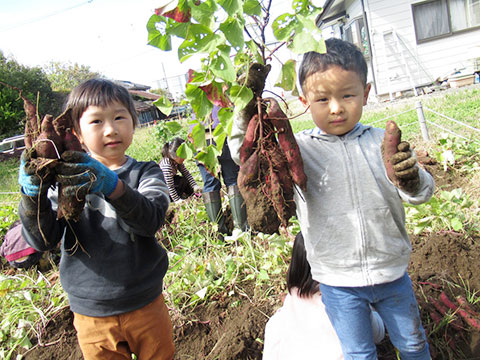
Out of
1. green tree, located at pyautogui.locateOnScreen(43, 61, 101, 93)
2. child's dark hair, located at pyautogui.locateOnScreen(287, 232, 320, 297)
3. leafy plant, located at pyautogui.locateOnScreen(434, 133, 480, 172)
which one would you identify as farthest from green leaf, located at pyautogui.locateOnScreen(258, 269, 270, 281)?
green tree, located at pyautogui.locateOnScreen(43, 61, 101, 93)

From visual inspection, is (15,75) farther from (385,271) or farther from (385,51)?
(385,271)

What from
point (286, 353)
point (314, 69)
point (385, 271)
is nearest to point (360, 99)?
point (314, 69)

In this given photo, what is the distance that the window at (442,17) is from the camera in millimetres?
8781

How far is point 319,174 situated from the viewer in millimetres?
1386

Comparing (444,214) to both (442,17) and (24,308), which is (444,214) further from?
(442,17)

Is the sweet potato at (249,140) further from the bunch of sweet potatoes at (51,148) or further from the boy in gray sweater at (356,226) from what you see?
the bunch of sweet potatoes at (51,148)

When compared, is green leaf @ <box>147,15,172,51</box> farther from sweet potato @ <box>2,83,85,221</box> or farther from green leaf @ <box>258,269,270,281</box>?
green leaf @ <box>258,269,270,281</box>

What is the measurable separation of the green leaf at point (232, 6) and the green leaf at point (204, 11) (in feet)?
0.15

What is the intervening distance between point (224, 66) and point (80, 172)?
2.01ft

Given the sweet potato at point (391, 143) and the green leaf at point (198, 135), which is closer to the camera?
the sweet potato at point (391, 143)

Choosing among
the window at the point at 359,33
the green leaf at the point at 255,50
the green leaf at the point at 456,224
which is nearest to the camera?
the green leaf at the point at 255,50

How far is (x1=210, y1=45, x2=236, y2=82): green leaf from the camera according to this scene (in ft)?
3.29

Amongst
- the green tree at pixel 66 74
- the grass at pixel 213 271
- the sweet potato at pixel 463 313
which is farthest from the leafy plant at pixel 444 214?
the green tree at pixel 66 74

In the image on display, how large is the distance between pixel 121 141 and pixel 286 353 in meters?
1.33
